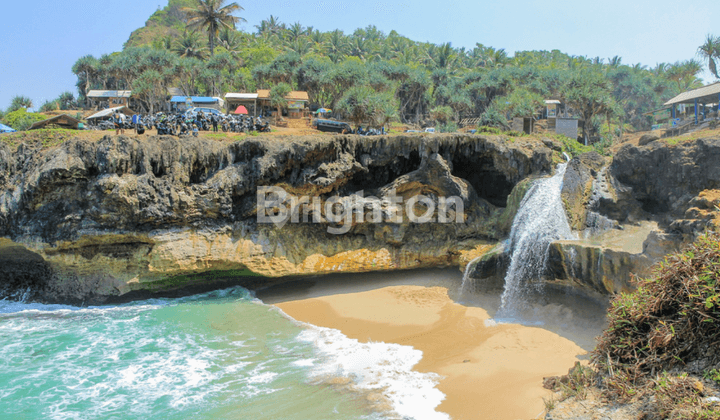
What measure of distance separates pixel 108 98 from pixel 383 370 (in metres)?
50.7

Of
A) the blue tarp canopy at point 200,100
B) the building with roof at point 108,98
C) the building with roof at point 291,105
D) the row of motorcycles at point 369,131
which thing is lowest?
the row of motorcycles at point 369,131

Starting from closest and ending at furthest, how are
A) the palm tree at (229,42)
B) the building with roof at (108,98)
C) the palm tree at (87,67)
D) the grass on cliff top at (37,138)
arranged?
the grass on cliff top at (37,138), the building with roof at (108,98), the palm tree at (87,67), the palm tree at (229,42)

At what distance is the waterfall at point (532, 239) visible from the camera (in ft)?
55.8

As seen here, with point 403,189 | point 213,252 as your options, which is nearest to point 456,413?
point 403,189

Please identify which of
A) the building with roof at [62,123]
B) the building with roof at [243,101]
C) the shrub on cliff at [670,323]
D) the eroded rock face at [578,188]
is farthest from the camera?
the building with roof at [243,101]

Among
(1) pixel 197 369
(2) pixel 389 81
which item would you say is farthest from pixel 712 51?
(1) pixel 197 369

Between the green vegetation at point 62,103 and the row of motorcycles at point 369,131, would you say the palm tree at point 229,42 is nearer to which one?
the green vegetation at point 62,103

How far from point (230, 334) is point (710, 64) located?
55235 millimetres

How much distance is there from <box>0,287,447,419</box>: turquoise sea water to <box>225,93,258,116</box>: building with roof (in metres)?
27.1

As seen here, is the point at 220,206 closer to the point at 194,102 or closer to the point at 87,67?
the point at 194,102

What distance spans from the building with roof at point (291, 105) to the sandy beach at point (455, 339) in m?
23.9

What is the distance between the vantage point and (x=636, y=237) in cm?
1570

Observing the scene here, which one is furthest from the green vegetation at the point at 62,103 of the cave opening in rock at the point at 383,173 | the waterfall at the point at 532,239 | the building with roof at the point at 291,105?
the waterfall at the point at 532,239

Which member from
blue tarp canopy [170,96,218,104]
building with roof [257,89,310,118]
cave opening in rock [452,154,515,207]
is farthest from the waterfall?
blue tarp canopy [170,96,218,104]
